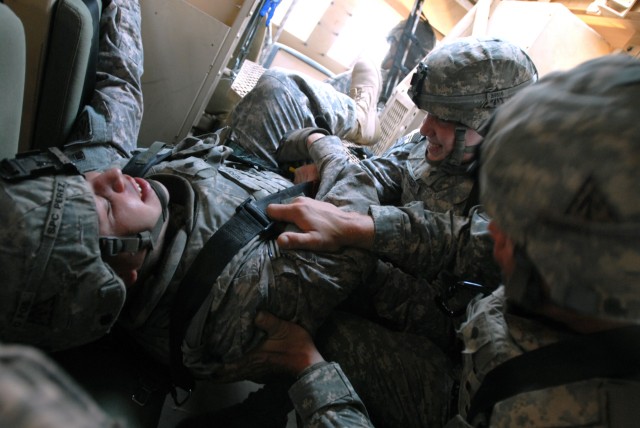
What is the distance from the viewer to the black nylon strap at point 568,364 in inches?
39.2

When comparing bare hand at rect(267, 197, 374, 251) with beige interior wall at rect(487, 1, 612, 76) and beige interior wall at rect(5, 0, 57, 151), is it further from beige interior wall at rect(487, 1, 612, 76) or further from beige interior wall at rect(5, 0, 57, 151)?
beige interior wall at rect(487, 1, 612, 76)

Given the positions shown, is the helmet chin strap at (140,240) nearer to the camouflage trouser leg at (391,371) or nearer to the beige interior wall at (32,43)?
the beige interior wall at (32,43)

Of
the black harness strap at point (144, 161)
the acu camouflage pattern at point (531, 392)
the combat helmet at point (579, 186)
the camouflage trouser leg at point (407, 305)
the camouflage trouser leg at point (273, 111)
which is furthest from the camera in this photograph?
the camouflage trouser leg at point (273, 111)

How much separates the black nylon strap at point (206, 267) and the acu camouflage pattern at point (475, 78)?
1.04 m

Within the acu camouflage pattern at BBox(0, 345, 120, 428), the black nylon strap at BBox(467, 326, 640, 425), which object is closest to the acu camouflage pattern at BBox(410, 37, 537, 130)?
the black nylon strap at BBox(467, 326, 640, 425)

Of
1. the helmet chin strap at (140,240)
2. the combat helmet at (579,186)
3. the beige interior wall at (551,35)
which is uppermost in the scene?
the beige interior wall at (551,35)

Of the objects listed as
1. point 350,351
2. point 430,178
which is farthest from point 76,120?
point 430,178

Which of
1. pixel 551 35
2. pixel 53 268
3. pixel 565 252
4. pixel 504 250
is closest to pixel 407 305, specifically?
pixel 504 250

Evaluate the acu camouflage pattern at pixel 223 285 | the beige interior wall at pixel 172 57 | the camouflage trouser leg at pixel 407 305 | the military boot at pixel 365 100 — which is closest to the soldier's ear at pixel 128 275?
the acu camouflage pattern at pixel 223 285

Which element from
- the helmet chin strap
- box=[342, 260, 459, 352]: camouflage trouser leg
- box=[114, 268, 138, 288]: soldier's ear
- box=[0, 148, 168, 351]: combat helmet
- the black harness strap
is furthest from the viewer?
box=[342, 260, 459, 352]: camouflage trouser leg

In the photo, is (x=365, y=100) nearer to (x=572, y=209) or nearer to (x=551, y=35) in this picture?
(x=551, y=35)

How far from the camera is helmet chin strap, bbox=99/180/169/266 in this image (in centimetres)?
123

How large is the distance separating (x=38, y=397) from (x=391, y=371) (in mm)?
1580

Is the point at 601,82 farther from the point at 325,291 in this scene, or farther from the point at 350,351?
the point at 350,351
